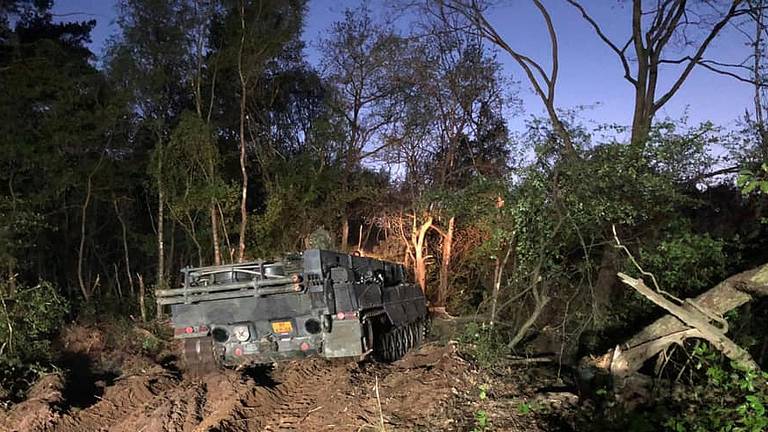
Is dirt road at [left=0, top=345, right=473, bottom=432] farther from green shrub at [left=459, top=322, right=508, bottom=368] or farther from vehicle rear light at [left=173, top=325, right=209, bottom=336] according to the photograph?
vehicle rear light at [left=173, top=325, right=209, bottom=336]

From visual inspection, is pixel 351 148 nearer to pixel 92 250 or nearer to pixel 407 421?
pixel 92 250

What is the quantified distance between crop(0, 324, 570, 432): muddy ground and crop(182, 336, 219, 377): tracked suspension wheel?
27cm

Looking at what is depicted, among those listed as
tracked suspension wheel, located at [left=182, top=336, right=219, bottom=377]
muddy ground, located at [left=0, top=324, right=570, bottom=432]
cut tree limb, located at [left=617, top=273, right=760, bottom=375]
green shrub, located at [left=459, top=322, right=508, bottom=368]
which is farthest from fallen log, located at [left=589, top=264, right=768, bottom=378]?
tracked suspension wheel, located at [left=182, top=336, right=219, bottom=377]

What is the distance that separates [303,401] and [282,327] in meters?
1.85

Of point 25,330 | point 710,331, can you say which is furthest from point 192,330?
point 710,331

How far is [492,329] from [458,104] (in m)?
12.6

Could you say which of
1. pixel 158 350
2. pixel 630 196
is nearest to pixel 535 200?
pixel 630 196

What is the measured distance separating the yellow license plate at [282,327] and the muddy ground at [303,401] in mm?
533

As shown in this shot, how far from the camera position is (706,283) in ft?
28.8

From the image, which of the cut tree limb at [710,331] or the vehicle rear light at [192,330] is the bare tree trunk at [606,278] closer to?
the cut tree limb at [710,331]

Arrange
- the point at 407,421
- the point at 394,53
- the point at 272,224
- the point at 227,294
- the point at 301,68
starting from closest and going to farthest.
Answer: the point at 407,421
the point at 227,294
the point at 272,224
the point at 394,53
the point at 301,68

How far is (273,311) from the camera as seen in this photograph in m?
8.35

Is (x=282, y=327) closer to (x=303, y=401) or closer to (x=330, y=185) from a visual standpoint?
(x=303, y=401)

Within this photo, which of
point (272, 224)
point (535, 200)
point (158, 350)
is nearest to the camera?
point (535, 200)
